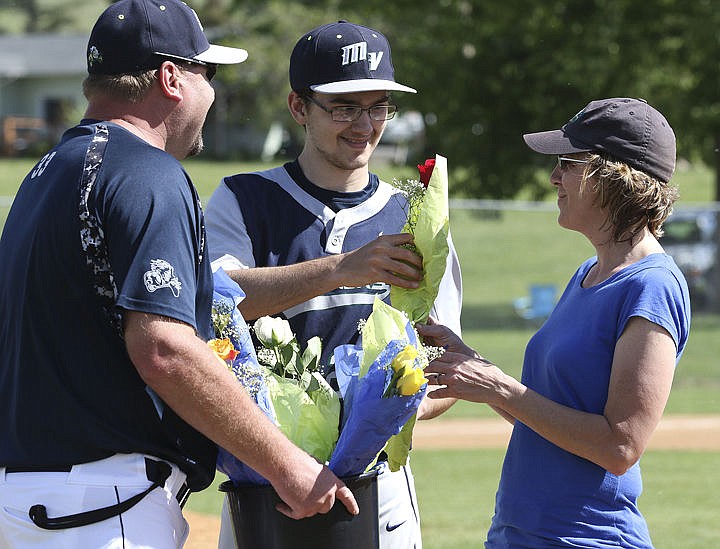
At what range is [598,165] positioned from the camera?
3.17 m

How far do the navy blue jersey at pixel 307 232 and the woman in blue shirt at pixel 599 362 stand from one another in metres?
0.50

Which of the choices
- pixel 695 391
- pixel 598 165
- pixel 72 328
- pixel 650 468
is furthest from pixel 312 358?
pixel 695 391

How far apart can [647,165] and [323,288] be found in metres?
1.08

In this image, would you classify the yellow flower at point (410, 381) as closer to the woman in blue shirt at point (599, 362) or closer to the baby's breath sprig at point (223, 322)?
the woman in blue shirt at point (599, 362)

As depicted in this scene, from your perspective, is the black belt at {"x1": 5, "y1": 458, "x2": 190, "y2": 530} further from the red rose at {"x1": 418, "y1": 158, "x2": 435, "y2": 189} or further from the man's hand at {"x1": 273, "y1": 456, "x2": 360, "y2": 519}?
the red rose at {"x1": 418, "y1": 158, "x2": 435, "y2": 189}

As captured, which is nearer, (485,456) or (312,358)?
(312,358)

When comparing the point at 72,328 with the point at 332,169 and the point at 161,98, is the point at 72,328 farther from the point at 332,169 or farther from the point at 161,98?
the point at 332,169

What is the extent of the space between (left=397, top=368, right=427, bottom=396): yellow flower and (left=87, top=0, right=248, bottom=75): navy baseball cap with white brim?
105 centimetres

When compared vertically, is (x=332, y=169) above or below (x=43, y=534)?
above

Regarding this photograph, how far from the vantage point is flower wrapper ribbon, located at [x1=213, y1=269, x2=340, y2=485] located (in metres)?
2.96

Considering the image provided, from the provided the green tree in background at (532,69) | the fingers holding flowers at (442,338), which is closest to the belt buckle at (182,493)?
the fingers holding flowers at (442,338)

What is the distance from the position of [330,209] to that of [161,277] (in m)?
1.20

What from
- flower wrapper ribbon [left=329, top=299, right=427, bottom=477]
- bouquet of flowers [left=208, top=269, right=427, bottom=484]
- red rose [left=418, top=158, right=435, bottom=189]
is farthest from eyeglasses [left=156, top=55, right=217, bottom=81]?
flower wrapper ribbon [left=329, top=299, right=427, bottom=477]

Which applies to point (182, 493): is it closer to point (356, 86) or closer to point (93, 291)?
point (93, 291)
